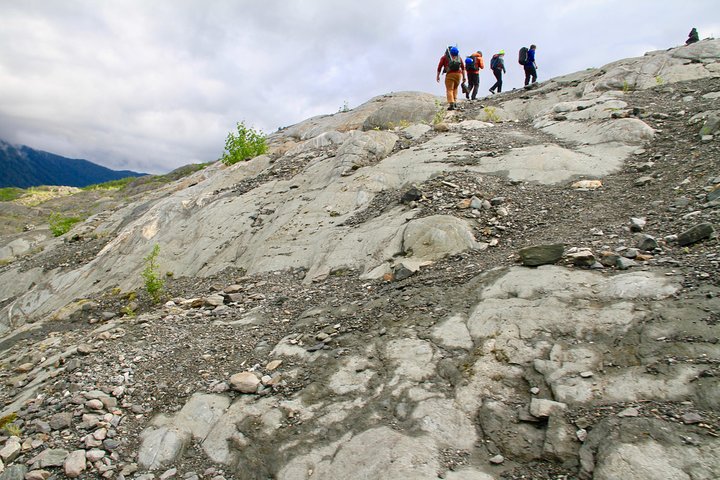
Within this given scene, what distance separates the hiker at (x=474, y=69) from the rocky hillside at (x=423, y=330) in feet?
38.9

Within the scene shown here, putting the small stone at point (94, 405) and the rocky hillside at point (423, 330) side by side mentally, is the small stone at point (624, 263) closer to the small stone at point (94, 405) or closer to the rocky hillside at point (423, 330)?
the rocky hillside at point (423, 330)

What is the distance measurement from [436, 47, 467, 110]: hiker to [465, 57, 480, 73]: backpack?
18.3ft

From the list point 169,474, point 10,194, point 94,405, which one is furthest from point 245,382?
point 10,194

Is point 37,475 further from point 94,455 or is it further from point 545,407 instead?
point 545,407

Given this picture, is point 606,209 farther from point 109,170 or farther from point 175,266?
point 109,170

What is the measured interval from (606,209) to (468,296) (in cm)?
431

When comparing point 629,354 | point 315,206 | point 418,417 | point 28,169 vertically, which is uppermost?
point 28,169

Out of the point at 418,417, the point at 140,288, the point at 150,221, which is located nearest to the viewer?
the point at 418,417

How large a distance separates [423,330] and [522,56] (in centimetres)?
2254

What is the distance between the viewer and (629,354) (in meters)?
4.66

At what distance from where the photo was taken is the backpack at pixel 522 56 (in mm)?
23513

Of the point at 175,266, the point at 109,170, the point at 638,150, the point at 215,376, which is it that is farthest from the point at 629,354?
the point at 109,170

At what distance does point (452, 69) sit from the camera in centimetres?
1816

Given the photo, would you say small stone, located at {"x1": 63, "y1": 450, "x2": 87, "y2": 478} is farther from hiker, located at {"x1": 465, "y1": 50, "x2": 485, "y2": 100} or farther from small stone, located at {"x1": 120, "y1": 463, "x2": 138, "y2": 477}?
hiker, located at {"x1": 465, "y1": 50, "x2": 485, "y2": 100}
